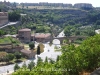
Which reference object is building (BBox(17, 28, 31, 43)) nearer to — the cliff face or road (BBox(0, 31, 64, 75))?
road (BBox(0, 31, 64, 75))

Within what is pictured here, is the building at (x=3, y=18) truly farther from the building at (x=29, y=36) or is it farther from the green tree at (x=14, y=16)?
the building at (x=29, y=36)

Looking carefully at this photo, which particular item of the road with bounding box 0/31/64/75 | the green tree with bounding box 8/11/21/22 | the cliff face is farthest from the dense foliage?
the cliff face

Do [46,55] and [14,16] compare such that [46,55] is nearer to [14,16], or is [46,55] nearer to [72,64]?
[14,16]

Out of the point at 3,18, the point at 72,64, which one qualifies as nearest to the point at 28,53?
the point at 3,18

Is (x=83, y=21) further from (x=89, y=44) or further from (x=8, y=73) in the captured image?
(x=89, y=44)

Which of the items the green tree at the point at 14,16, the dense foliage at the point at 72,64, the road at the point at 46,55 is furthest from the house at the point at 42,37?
the dense foliage at the point at 72,64

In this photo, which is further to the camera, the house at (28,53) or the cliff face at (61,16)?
the cliff face at (61,16)

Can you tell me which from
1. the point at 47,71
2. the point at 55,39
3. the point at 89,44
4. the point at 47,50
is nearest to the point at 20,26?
the point at 55,39

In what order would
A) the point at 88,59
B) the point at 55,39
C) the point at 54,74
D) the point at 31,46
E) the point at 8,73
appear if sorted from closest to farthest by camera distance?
the point at 54,74 → the point at 88,59 → the point at 8,73 → the point at 31,46 → the point at 55,39
